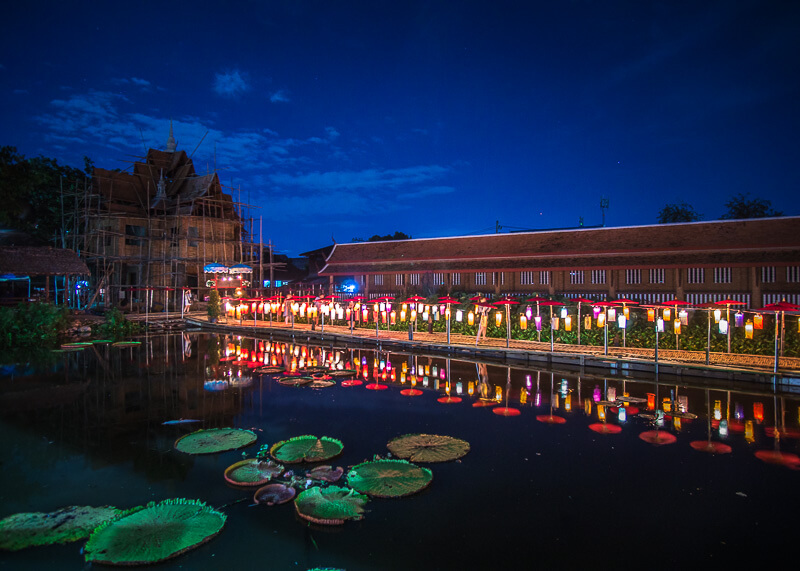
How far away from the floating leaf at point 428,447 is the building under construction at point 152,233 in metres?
30.1

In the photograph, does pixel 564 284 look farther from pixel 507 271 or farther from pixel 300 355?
pixel 300 355

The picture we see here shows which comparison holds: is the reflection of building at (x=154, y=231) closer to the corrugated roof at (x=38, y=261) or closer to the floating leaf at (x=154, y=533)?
the corrugated roof at (x=38, y=261)

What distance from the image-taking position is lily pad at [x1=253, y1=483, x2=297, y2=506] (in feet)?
21.5

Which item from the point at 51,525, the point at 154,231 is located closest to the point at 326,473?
the point at 51,525

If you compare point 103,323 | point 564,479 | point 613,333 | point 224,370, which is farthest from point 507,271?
point 103,323

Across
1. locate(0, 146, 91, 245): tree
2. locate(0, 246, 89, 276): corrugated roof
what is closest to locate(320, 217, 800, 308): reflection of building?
locate(0, 246, 89, 276): corrugated roof

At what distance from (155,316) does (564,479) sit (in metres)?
33.4

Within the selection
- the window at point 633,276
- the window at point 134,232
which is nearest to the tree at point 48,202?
the window at point 134,232

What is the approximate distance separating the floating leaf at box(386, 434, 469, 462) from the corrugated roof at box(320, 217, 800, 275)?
17.2m

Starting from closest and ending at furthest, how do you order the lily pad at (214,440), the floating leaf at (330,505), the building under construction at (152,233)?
the floating leaf at (330,505)
the lily pad at (214,440)
the building under construction at (152,233)

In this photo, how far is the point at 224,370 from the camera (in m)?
16.5

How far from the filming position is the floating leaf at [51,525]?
18.2 ft

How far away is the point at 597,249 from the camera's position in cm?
2369

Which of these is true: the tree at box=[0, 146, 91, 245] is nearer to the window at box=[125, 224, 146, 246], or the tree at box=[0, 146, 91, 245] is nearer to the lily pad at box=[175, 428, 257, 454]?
the window at box=[125, 224, 146, 246]
